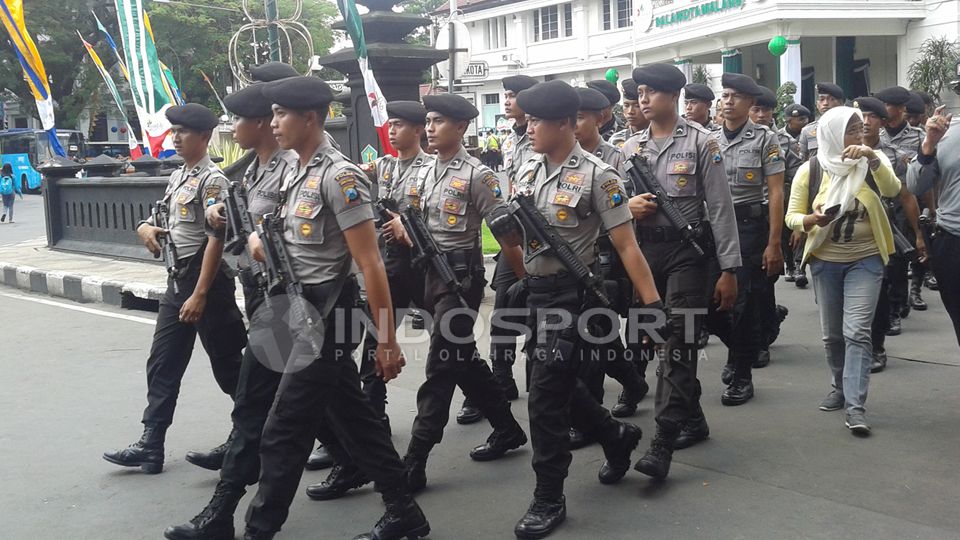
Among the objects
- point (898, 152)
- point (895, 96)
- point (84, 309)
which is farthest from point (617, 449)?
point (84, 309)

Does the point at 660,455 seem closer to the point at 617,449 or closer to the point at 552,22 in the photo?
the point at 617,449

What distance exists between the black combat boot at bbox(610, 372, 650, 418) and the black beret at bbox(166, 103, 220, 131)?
2.71 m

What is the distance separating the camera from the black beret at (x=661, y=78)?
A: 4.67 metres

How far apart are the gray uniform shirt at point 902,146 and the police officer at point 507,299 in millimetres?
3115

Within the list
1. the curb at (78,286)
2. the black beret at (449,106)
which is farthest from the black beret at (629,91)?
the curb at (78,286)

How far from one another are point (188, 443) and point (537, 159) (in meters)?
2.69

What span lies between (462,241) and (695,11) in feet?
72.7

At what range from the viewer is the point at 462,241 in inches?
194

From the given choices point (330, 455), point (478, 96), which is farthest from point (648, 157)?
point (478, 96)

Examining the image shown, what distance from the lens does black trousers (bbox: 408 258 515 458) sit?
443 cm

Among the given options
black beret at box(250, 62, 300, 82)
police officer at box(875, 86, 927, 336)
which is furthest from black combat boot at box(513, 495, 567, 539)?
police officer at box(875, 86, 927, 336)

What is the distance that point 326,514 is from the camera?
4.22 meters

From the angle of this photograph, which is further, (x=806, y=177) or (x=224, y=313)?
(x=806, y=177)

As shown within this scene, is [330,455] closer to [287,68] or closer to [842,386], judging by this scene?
[287,68]
